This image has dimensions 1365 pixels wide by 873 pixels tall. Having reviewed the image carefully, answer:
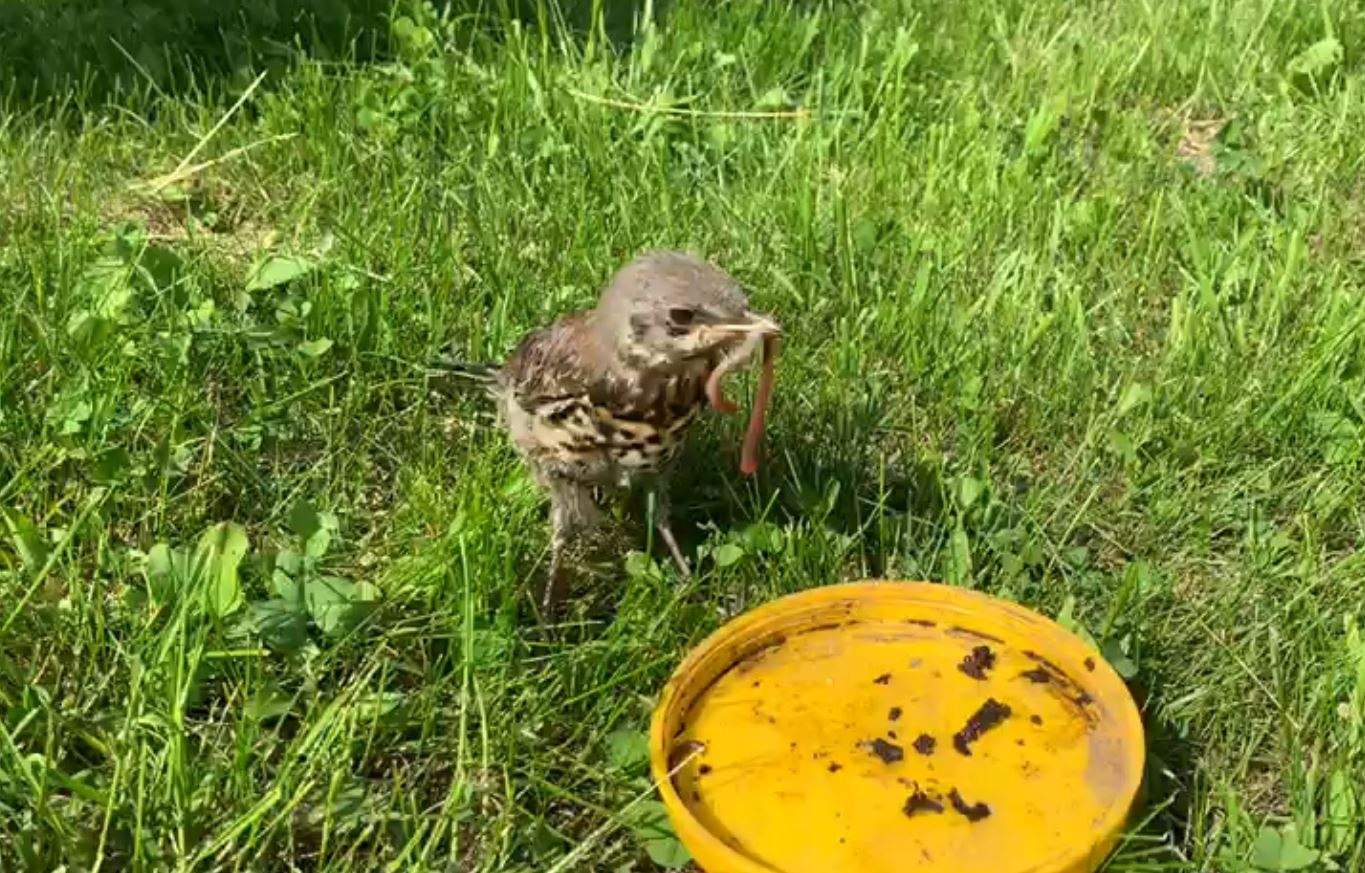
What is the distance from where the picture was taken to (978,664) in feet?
9.85

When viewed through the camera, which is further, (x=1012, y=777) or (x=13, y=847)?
(x=1012, y=777)

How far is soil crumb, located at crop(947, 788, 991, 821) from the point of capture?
8.90 ft

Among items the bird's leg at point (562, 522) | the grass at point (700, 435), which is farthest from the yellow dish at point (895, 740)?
the bird's leg at point (562, 522)

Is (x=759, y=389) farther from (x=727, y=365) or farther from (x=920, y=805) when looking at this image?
(x=920, y=805)

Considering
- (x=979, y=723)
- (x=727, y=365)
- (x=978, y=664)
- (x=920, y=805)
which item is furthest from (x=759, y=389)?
(x=920, y=805)

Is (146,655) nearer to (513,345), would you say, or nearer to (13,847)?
(13,847)

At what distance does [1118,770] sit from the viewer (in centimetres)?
272

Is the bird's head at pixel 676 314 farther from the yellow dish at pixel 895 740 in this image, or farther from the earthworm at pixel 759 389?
the yellow dish at pixel 895 740

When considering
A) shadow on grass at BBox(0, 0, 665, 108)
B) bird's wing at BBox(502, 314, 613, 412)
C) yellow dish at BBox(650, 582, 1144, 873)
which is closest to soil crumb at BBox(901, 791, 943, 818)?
yellow dish at BBox(650, 582, 1144, 873)

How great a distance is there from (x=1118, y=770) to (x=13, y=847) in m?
1.76

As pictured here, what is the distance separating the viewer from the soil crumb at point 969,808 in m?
2.71

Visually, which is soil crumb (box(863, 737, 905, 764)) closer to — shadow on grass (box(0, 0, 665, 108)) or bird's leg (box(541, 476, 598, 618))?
bird's leg (box(541, 476, 598, 618))

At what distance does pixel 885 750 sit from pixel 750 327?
2.53ft

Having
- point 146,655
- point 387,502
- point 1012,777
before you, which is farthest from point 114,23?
point 1012,777
